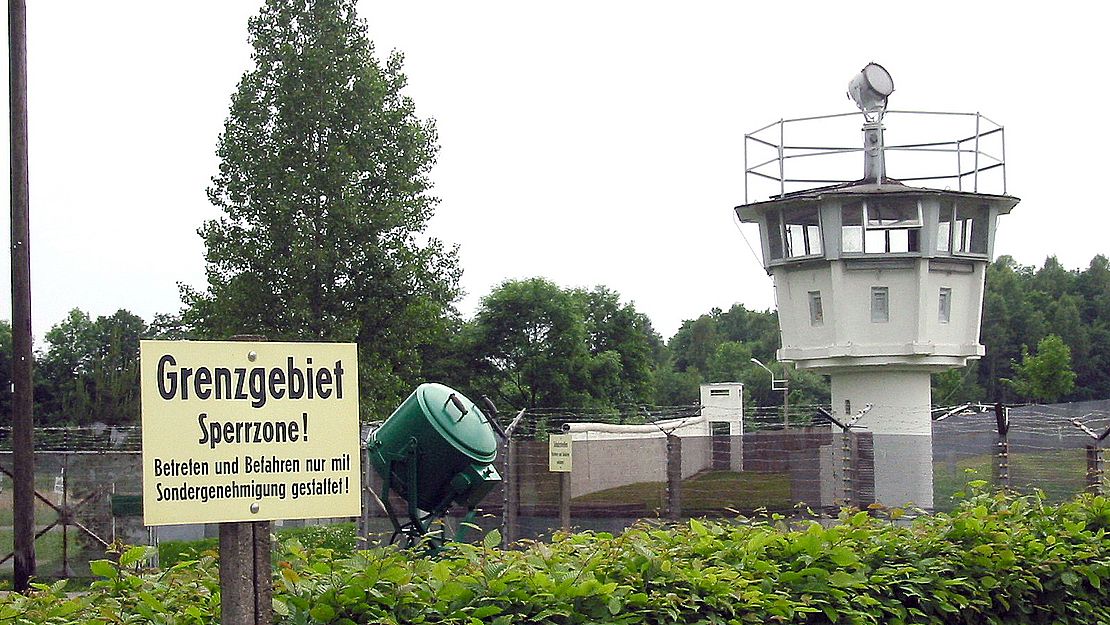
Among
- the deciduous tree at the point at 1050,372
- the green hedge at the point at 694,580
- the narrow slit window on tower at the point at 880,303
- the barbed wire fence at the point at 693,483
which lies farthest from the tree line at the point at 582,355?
the green hedge at the point at 694,580

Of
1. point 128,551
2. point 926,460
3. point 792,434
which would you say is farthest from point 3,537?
point 128,551

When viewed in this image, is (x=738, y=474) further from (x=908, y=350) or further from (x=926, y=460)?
(x=908, y=350)

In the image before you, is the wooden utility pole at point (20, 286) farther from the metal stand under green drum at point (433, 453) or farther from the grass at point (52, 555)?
the grass at point (52, 555)

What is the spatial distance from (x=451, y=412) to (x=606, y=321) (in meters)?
59.4

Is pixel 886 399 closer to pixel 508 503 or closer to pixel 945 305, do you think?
pixel 945 305

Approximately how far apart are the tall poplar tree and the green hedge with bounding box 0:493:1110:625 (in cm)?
2856

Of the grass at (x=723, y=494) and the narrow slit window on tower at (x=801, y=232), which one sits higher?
the narrow slit window on tower at (x=801, y=232)

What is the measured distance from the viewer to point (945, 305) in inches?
984

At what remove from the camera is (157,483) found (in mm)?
4160

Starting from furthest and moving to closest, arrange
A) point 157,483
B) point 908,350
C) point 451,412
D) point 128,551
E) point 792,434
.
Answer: point 908,350 < point 792,434 < point 451,412 < point 128,551 < point 157,483

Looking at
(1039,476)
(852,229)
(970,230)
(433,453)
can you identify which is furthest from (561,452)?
(970,230)

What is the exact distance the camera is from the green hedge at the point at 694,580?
15.4 ft

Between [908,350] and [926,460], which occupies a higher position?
[908,350]

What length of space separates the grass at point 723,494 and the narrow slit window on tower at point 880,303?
Answer: 18.1ft
